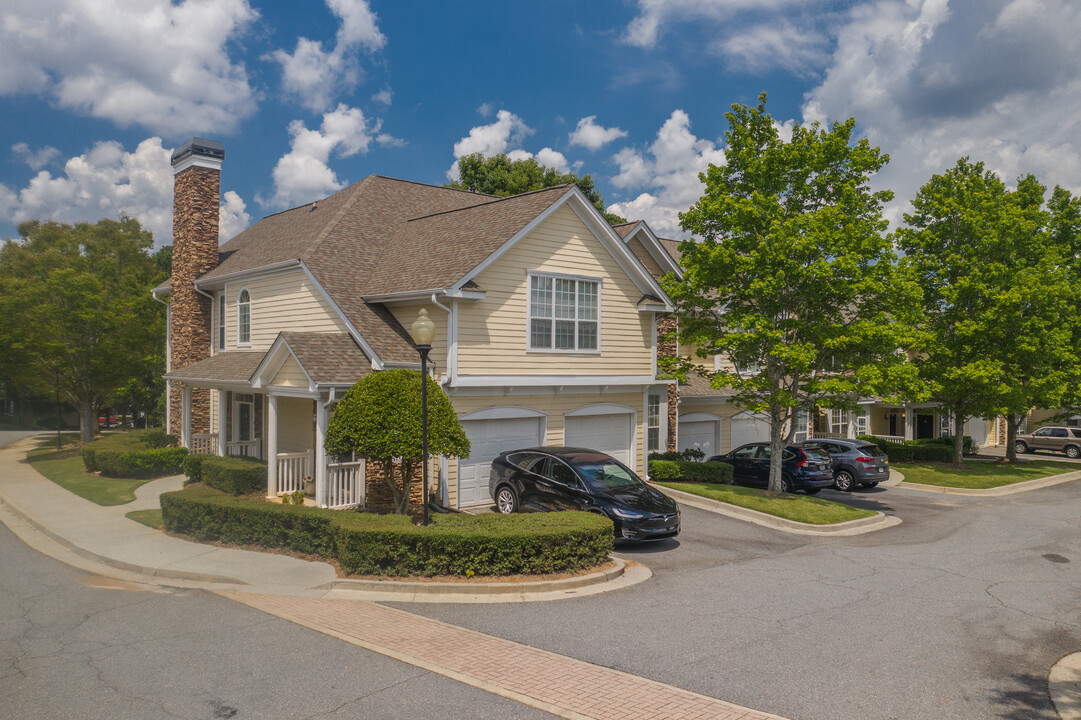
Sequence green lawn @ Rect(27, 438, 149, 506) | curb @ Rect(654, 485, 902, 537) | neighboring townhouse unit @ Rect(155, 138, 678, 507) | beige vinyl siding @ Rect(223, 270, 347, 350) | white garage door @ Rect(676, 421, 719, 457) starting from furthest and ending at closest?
white garage door @ Rect(676, 421, 719, 457) → green lawn @ Rect(27, 438, 149, 506) → beige vinyl siding @ Rect(223, 270, 347, 350) → neighboring townhouse unit @ Rect(155, 138, 678, 507) → curb @ Rect(654, 485, 902, 537)

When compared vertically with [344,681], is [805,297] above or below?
above

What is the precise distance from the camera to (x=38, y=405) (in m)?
56.3

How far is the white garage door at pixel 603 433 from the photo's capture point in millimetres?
20494

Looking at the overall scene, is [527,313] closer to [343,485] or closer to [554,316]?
[554,316]

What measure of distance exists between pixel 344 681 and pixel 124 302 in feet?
99.4

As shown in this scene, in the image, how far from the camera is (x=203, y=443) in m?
25.1

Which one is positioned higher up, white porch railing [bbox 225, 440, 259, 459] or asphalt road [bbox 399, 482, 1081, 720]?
white porch railing [bbox 225, 440, 259, 459]

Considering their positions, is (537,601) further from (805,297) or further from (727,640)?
(805,297)

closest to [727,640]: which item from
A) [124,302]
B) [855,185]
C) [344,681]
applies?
[344,681]

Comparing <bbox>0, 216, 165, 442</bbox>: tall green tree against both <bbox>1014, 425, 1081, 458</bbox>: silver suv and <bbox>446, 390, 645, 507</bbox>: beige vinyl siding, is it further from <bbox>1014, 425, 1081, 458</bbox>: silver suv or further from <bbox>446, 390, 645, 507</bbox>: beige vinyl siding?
<bbox>1014, 425, 1081, 458</bbox>: silver suv

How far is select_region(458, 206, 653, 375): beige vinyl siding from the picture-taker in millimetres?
17812

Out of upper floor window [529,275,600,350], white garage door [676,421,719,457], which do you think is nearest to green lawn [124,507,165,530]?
upper floor window [529,275,600,350]

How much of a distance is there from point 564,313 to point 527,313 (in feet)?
4.26

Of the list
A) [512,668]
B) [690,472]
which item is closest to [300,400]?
[690,472]
